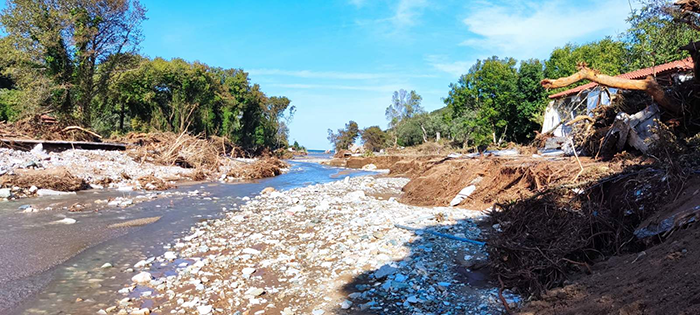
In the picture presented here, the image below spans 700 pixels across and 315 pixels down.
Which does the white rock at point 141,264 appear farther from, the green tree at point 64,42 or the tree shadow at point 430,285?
the green tree at point 64,42

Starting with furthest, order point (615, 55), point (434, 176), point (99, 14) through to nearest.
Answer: point (615, 55), point (99, 14), point (434, 176)

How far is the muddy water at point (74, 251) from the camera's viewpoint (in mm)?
3980

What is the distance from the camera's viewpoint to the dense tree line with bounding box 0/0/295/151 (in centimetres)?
2064

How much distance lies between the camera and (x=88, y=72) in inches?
936

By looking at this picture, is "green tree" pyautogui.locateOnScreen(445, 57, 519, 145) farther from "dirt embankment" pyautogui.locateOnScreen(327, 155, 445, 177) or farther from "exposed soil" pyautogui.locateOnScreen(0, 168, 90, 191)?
"exposed soil" pyautogui.locateOnScreen(0, 168, 90, 191)

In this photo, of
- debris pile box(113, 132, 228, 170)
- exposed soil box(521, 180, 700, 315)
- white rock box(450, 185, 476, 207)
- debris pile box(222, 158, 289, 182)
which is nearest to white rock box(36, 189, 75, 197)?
debris pile box(113, 132, 228, 170)

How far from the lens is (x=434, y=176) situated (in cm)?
1152

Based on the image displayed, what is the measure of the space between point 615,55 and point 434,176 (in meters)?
24.9

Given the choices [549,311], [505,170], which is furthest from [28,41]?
[549,311]

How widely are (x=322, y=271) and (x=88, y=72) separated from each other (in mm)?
26628

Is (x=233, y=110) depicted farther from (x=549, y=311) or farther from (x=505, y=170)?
(x=549, y=311)

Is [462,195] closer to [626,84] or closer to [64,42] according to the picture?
[626,84]

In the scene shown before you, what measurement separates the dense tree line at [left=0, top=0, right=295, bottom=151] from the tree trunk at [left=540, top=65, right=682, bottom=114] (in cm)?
2541

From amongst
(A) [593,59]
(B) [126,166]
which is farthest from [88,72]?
(A) [593,59]
